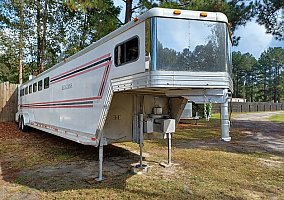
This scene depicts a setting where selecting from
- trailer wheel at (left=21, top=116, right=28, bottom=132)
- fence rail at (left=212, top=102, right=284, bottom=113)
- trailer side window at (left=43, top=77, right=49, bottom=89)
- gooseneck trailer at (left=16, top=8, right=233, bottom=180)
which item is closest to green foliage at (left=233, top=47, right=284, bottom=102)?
fence rail at (left=212, top=102, right=284, bottom=113)

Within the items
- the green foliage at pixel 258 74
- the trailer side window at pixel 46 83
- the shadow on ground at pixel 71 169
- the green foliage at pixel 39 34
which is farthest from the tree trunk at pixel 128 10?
the green foliage at pixel 258 74

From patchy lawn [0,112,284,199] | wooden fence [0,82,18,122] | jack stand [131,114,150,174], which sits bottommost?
patchy lawn [0,112,284,199]

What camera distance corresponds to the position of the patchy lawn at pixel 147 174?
13.0 ft

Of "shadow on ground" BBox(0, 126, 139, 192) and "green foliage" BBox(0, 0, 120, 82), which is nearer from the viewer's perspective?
"shadow on ground" BBox(0, 126, 139, 192)

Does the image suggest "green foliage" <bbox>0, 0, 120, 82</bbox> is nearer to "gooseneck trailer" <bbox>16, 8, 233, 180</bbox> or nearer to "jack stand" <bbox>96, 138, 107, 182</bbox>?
"gooseneck trailer" <bbox>16, 8, 233, 180</bbox>

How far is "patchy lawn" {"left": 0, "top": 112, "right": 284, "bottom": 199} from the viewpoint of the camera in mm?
3973

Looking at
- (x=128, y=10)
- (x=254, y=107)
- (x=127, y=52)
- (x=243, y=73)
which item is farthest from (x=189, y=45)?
(x=243, y=73)

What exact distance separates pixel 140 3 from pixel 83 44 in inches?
259

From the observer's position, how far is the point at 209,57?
11.7 feet

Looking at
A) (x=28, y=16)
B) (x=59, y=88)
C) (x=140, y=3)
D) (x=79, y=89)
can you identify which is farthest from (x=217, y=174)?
(x=28, y=16)

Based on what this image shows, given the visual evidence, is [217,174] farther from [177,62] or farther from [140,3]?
[140,3]

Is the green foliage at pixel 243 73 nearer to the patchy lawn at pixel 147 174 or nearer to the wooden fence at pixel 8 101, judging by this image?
the wooden fence at pixel 8 101

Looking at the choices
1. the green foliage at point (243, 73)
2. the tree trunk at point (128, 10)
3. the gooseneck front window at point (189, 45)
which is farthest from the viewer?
the green foliage at point (243, 73)

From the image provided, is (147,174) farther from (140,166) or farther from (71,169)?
(71,169)
